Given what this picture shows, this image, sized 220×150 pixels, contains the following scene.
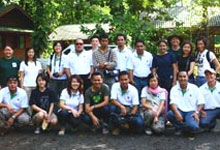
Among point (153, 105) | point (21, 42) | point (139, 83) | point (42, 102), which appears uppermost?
point (21, 42)

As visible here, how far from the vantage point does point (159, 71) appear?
26.5 feet

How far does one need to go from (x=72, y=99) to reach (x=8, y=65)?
5.81 feet

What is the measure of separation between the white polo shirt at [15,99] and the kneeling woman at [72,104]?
0.81 metres

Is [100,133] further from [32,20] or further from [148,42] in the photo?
[32,20]

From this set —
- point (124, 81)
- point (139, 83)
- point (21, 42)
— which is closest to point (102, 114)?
point (124, 81)

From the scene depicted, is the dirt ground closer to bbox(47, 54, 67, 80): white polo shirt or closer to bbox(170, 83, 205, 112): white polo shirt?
bbox(170, 83, 205, 112): white polo shirt

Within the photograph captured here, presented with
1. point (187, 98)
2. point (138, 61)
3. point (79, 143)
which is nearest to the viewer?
point (79, 143)

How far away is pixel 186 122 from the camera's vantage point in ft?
23.4

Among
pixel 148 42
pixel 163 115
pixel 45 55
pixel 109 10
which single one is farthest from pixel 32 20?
pixel 163 115

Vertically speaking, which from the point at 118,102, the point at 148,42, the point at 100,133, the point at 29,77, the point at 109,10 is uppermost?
the point at 109,10

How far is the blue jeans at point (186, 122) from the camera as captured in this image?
707 cm

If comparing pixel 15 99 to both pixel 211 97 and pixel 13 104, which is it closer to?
pixel 13 104

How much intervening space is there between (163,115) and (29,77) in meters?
3.11

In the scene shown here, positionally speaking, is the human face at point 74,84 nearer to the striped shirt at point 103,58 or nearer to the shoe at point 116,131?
the striped shirt at point 103,58
